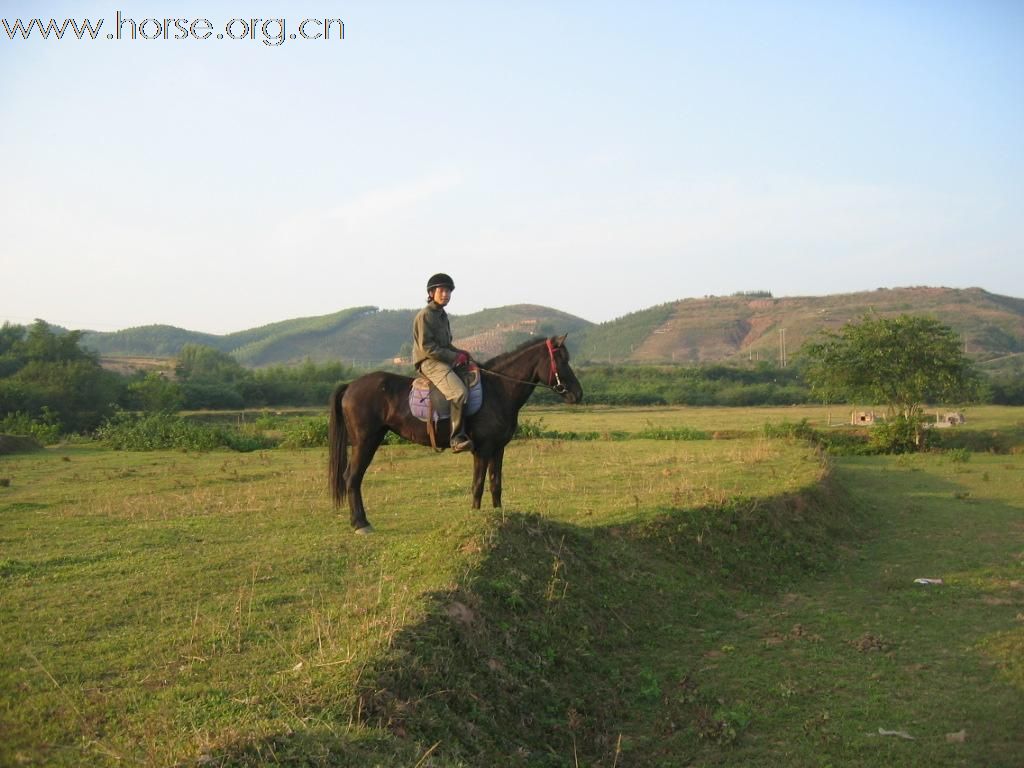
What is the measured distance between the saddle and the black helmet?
3.23ft

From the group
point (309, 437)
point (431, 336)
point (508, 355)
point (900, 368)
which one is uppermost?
point (431, 336)

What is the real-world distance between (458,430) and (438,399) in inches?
18.2

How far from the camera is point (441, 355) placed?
383 inches

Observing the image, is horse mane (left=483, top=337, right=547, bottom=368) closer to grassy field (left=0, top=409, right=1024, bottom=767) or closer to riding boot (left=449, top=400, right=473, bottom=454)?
riding boot (left=449, top=400, right=473, bottom=454)

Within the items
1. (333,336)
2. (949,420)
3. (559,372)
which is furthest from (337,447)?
(333,336)

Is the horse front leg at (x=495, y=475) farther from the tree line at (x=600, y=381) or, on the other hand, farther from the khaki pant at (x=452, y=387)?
the tree line at (x=600, y=381)

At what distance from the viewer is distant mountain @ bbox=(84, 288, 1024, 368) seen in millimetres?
107575

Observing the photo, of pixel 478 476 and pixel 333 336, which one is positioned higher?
pixel 333 336

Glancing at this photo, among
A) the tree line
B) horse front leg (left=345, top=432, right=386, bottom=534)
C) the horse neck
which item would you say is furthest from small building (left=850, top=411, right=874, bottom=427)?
horse front leg (left=345, top=432, right=386, bottom=534)

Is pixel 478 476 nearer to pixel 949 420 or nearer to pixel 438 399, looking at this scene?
pixel 438 399

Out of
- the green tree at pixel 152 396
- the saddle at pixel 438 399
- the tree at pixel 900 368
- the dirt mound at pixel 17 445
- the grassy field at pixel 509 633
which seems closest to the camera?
the grassy field at pixel 509 633

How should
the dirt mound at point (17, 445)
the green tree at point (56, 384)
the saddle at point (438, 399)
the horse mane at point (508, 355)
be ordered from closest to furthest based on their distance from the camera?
the saddle at point (438, 399), the horse mane at point (508, 355), the dirt mound at point (17, 445), the green tree at point (56, 384)

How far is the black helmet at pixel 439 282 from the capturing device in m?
9.73

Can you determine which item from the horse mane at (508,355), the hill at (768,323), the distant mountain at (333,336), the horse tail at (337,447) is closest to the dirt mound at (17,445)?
the horse tail at (337,447)
